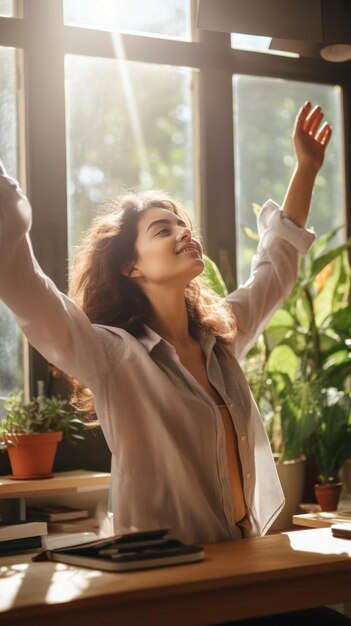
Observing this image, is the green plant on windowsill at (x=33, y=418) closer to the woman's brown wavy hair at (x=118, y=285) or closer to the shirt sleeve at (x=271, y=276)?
the woman's brown wavy hair at (x=118, y=285)

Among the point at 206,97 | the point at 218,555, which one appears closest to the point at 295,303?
the point at 206,97

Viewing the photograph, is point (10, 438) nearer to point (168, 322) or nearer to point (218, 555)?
point (168, 322)

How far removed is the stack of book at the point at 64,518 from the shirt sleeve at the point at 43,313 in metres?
0.84

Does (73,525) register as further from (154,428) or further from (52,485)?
(154,428)

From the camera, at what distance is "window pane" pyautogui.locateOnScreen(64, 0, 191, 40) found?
322 cm

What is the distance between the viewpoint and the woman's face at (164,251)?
→ 7.25 feet

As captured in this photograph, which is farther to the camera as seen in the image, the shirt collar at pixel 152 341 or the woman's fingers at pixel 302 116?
the woman's fingers at pixel 302 116

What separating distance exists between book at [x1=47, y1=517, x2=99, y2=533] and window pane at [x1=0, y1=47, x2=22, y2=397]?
0.56m

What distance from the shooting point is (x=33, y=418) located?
276 cm

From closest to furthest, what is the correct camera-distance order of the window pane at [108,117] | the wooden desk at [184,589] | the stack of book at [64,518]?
the wooden desk at [184,589], the stack of book at [64,518], the window pane at [108,117]

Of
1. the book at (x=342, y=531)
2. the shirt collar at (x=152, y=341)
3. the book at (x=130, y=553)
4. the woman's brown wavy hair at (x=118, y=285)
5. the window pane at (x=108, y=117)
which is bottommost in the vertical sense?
the book at (x=342, y=531)

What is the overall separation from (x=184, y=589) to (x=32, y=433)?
1.46 meters

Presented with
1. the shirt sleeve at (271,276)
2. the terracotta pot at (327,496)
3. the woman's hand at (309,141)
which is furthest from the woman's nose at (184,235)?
the terracotta pot at (327,496)

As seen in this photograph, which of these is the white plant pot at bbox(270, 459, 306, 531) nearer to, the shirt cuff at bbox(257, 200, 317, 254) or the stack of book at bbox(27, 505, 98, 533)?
the stack of book at bbox(27, 505, 98, 533)
